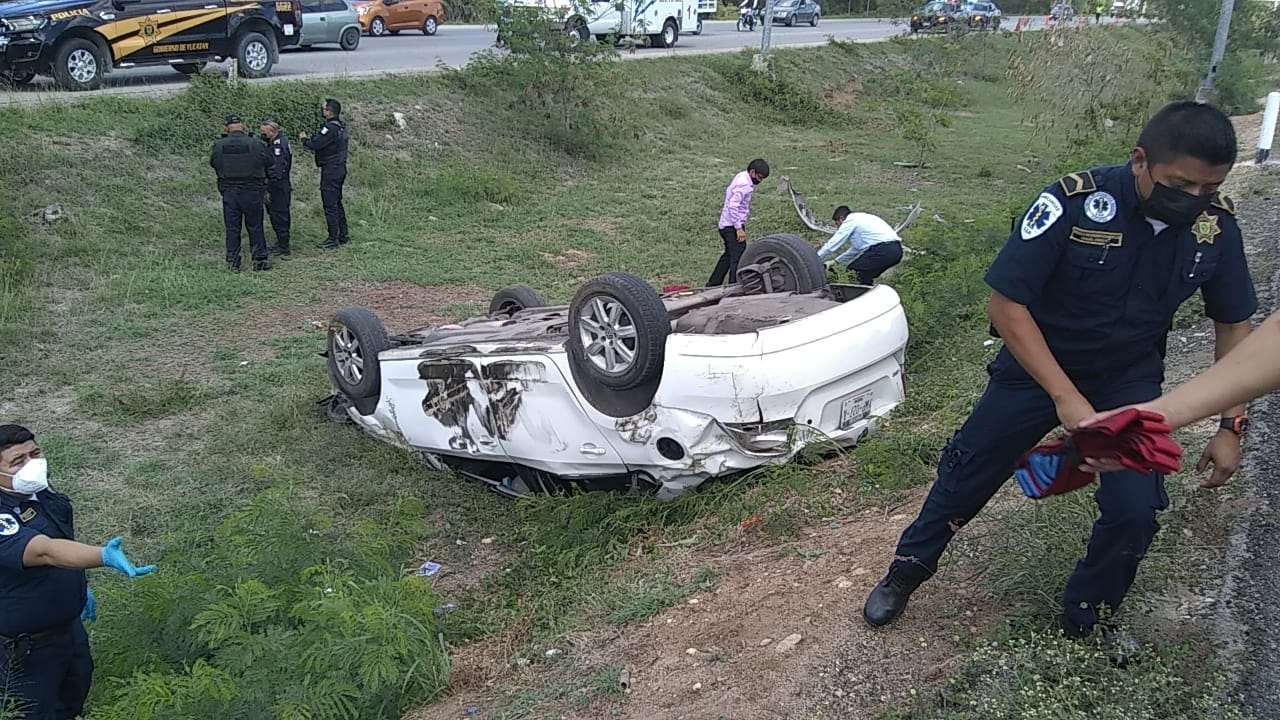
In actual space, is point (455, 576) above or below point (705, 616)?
below

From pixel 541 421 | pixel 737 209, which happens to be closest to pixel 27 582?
pixel 541 421

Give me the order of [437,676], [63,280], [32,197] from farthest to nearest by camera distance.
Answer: [32,197]
[63,280]
[437,676]

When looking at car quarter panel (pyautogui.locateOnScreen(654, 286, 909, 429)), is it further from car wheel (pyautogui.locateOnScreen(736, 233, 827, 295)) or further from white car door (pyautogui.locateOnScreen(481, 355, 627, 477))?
car wheel (pyautogui.locateOnScreen(736, 233, 827, 295))

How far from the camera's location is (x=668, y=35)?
2617 cm

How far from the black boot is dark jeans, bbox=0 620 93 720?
275 cm

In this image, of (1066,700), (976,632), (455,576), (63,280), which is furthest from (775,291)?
(63,280)

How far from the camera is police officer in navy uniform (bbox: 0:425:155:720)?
3297 mm

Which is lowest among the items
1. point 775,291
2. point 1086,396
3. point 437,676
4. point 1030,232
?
point 437,676

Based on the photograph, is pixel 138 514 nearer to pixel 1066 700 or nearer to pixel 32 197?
pixel 1066 700

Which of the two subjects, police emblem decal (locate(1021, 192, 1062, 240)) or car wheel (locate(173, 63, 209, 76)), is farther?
car wheel (locate(173, 63, 209, 76))

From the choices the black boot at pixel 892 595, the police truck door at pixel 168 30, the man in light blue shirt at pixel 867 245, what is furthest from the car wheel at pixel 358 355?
the police truck door at pixel 168 30

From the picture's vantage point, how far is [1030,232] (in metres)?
2.47

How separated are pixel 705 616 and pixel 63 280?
8.02 m

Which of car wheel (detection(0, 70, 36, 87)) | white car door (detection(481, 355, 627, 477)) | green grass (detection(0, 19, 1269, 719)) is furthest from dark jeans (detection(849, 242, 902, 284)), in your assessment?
car wheel (detection(0, 70, 36, 87))
